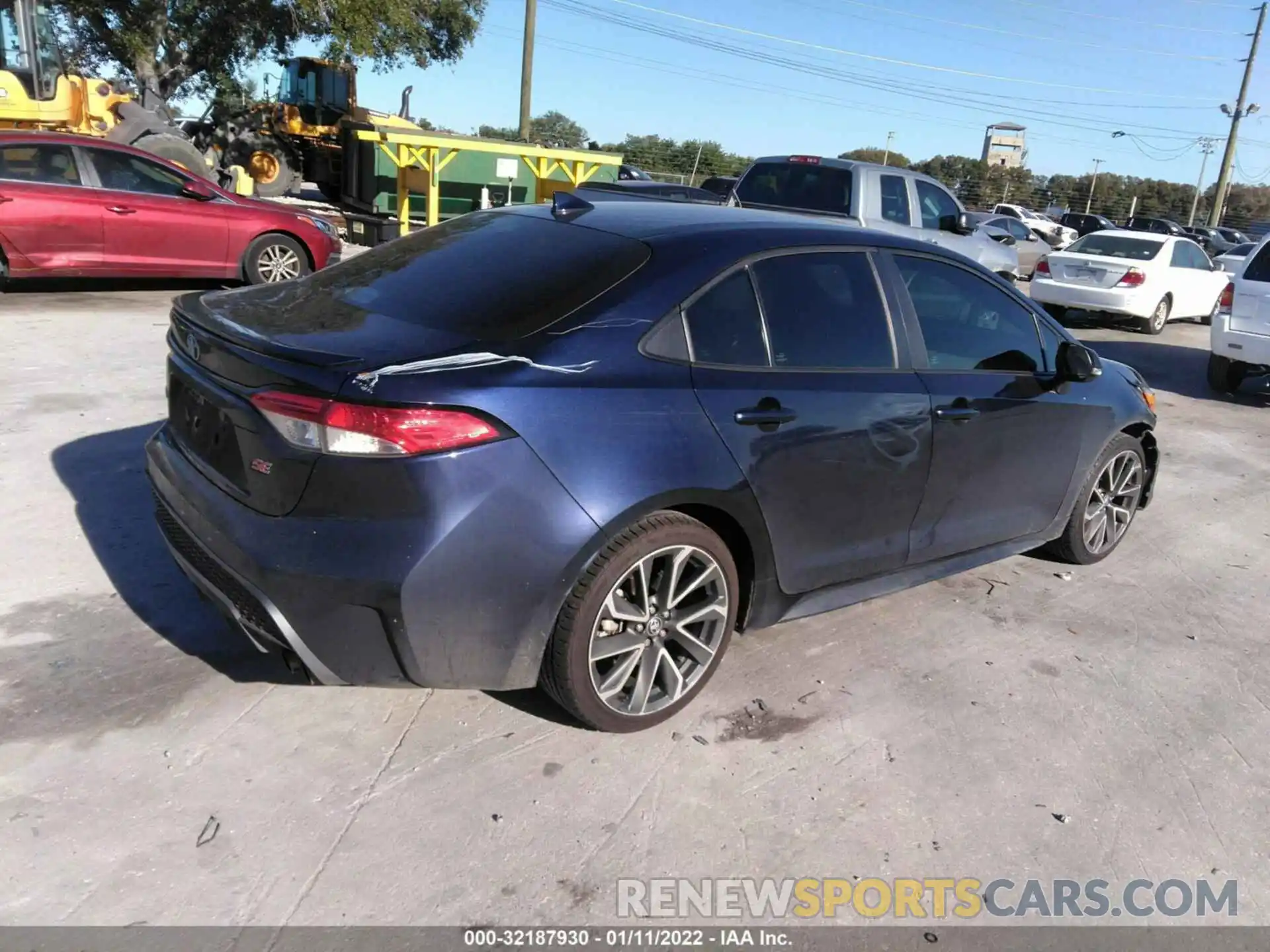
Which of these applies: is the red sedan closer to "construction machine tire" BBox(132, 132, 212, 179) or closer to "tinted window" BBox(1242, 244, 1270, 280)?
"construction machine tire" BBox(132, 132, 212, 179)

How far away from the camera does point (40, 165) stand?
31.3 feet

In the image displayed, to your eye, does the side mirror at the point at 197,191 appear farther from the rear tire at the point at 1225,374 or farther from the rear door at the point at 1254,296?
the rear tire at the point at 1225,374

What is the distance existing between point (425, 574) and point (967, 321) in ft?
8.93

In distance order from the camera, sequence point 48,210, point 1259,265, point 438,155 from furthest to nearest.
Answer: point 438,155 → point 1259,265 → point 48,210

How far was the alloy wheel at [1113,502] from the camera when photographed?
511 cm

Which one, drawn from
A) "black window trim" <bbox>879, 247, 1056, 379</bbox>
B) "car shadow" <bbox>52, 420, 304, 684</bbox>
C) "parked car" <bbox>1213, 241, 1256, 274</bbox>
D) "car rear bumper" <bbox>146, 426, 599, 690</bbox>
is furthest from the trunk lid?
"parked car" <bbox>1213, 241, 1256, 274</bbox>

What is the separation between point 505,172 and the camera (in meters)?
16.8

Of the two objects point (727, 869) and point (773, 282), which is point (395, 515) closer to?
point (727, 869)

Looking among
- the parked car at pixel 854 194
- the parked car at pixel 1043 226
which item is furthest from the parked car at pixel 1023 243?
the parked car at pixel 854 194

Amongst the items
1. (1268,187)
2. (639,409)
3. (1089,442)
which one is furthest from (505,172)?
(1268,187)

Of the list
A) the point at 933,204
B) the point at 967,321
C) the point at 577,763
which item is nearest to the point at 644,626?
the point at 577,763

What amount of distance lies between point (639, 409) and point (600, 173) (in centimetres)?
1772

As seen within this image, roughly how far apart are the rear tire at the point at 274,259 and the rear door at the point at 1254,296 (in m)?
9.40

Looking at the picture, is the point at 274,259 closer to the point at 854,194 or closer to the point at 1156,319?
the point at 854,194
